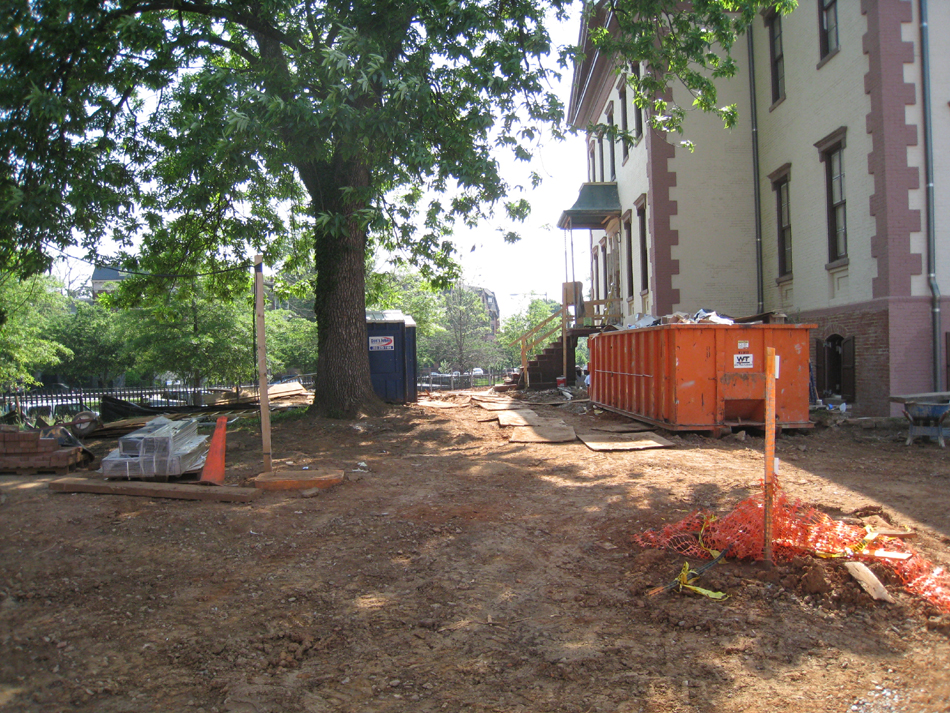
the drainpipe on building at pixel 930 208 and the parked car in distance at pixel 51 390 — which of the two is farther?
the parked car in distance at pixel 51 390

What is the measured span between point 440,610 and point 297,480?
3.55 meters

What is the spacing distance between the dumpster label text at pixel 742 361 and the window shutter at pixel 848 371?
291cm

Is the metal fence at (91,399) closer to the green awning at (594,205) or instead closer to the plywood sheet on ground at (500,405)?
the plywood sheet on ground at (500,405)

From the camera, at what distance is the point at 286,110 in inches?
341

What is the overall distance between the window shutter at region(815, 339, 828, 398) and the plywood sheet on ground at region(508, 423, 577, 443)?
5503 mm

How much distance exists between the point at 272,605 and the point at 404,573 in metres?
0.98

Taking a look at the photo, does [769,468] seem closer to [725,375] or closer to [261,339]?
[261,339]

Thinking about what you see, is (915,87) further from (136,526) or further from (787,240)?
(136,526)

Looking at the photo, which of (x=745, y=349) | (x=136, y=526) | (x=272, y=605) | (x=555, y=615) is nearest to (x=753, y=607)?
(x=555, y=615)

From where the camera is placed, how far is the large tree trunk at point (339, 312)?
13102 mm

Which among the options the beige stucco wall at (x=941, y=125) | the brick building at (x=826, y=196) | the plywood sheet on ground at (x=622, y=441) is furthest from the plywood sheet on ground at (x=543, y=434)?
the beige stucco wall at (x=941, y=125)

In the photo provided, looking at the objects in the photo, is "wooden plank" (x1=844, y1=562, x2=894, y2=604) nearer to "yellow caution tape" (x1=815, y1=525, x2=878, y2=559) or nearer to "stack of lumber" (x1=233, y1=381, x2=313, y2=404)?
"yellow caution tape" (x1=815, y1=525, x2=878, y2=559)

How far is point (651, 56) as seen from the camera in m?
11.5

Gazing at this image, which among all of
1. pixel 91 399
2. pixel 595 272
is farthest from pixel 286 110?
pixel 595 272
